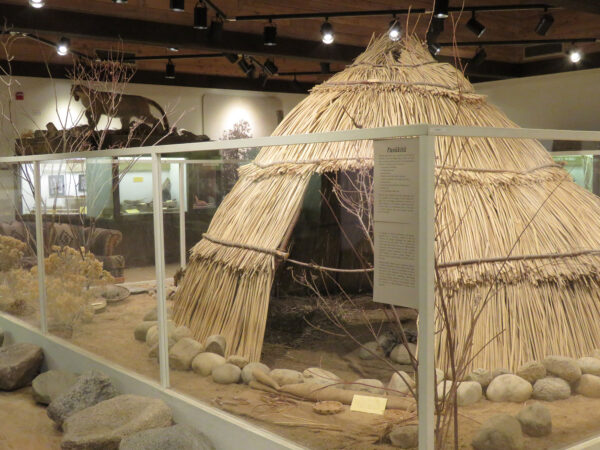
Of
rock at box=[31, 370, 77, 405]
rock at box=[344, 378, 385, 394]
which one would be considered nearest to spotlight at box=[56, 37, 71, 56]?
rock at box=[31, 370, 77, 405]

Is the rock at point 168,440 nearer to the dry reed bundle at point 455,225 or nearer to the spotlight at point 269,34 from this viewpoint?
the dry reed bundle at point 455,225

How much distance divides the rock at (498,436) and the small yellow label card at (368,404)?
1.05ft

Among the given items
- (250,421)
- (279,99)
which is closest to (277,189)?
(250,421)

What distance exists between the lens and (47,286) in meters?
4.12

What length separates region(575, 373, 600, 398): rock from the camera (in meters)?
2.45

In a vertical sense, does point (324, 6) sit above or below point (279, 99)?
above

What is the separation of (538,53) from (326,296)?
6.18 meters

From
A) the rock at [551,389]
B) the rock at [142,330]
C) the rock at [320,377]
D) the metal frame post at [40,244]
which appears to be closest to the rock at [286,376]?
the rock at [320,377]

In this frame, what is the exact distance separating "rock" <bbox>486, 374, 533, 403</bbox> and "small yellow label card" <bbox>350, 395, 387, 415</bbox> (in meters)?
0.42

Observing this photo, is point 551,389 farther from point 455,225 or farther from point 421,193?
point 421,193

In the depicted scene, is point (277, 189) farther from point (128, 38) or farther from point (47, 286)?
point (128, 38)

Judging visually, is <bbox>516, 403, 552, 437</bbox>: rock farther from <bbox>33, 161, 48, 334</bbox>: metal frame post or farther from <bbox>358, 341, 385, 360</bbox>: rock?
<bbox>33, 161, 48, 334</bbox>: metal frame post

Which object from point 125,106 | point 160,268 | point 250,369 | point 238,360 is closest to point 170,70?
point 125,106

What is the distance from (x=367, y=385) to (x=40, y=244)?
262cm
